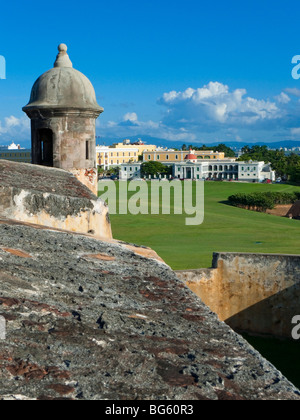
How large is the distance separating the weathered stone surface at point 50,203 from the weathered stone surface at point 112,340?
3.65 meters

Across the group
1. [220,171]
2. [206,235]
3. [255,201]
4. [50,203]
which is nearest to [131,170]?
[220,171]

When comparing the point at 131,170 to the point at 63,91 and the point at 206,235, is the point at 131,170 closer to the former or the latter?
the point at 206,235

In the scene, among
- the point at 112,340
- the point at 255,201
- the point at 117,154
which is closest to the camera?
the point at 112,340

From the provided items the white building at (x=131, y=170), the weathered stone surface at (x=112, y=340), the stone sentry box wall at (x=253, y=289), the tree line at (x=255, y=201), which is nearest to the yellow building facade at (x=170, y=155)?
the white building at (x=131, y=170)

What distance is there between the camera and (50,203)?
10859 millimetres

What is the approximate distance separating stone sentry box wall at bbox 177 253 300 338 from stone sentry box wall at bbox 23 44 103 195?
4456 millimetres

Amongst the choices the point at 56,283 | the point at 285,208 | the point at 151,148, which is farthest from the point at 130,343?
the point at 151,148

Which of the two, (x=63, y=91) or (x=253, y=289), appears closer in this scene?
(x=253, y=289)

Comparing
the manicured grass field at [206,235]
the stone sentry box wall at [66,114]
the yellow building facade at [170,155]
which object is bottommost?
the manicured grass field at [206,235]

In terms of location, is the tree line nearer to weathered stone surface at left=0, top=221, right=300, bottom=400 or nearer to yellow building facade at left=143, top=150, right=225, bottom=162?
weathered stone surface at left=0, top=221, right=300, bottom=400

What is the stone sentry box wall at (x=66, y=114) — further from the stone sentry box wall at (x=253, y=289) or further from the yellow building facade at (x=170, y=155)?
the yellow building facade at (x=170, y=155)

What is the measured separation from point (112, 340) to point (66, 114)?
11434 millimetres

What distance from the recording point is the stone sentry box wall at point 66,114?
50.3ft

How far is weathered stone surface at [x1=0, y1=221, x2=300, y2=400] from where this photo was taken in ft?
12.7
